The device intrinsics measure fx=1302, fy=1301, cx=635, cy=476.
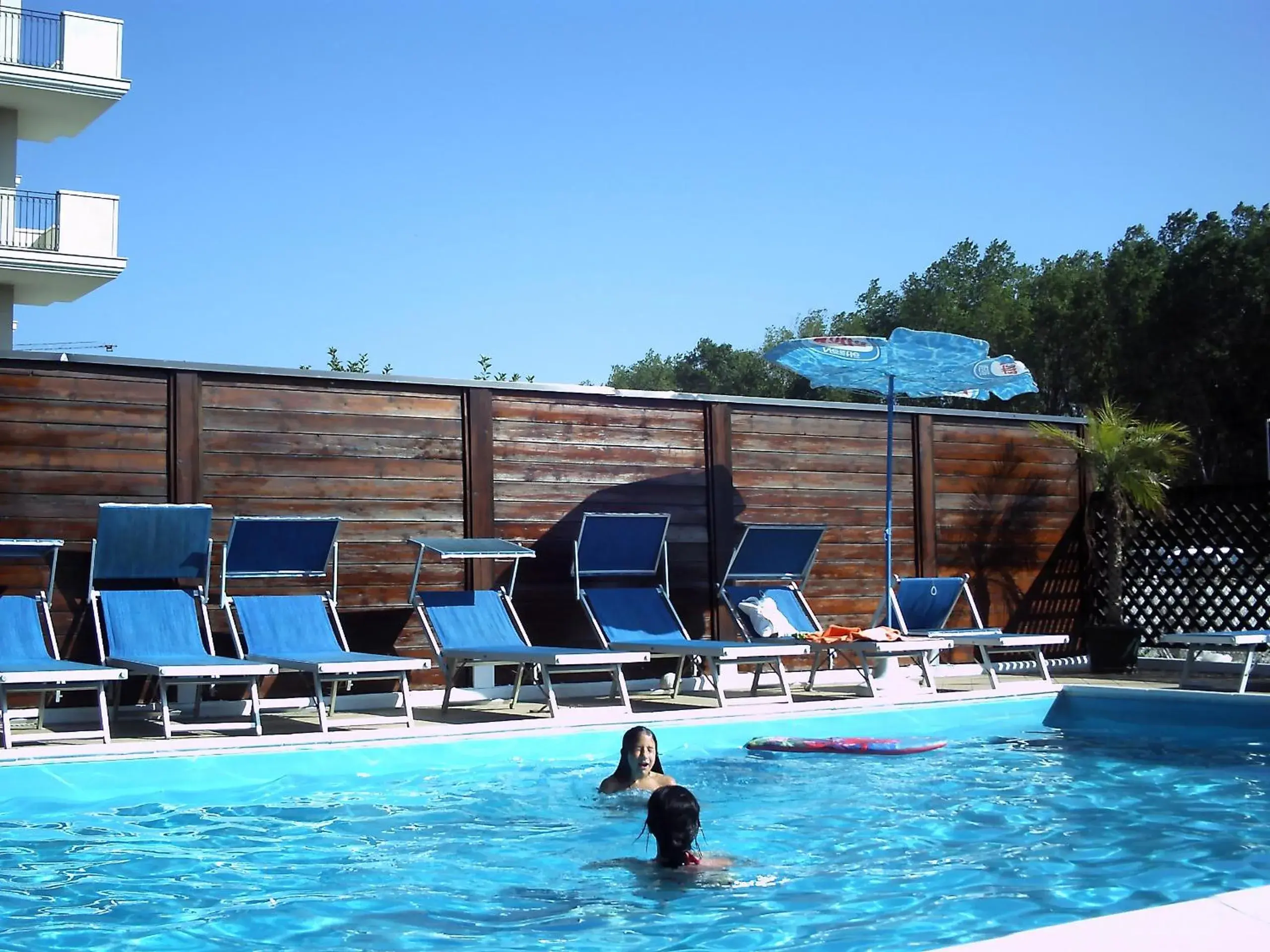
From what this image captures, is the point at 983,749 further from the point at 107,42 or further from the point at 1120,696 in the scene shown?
the point at 107,42

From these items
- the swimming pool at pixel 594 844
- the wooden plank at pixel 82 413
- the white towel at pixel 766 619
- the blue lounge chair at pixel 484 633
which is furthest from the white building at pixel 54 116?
the swimming pool at pixel 594 844

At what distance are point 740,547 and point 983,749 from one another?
2.40 meters

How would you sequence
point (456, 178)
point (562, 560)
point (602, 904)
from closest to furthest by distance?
point (602, 904), point (562, 560), point (456, 178)

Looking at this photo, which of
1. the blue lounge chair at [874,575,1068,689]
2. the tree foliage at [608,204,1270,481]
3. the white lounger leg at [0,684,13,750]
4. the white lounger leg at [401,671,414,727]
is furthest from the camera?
the tree foliage at [608,204,1270,481]

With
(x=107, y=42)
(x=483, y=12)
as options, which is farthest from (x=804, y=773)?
(x=107, y=42)

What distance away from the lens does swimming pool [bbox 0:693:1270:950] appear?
371 centimetres

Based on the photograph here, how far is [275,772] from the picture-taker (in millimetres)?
6008

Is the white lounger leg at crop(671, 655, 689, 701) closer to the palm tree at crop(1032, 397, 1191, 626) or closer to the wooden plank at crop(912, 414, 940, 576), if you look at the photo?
the wooden plank at crop(912, 414, 940, 576)

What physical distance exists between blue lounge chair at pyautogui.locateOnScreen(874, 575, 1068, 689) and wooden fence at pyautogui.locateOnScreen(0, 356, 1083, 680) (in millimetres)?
719

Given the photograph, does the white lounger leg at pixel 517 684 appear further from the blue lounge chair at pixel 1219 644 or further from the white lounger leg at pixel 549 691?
the blue lounge chair at pixel 1219 644

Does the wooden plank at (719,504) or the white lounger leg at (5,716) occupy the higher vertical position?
the wooden plank at (719,504)

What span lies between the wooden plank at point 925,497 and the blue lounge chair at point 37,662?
6277 millimetres

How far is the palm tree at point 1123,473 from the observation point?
35.1ft

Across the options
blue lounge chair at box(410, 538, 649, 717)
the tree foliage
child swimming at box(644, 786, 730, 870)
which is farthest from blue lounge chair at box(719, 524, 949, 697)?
the tree foliage
